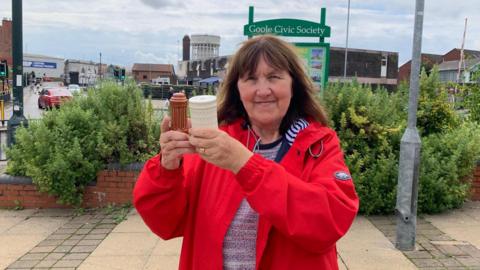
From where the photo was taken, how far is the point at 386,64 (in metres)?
58.9

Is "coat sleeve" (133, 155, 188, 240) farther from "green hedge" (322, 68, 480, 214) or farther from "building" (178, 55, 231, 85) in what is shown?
"building" (178, 55, 231, 85)

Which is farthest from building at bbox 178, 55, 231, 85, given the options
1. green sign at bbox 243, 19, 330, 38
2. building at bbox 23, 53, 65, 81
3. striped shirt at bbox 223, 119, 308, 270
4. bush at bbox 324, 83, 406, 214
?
striped shirt at bbox 223, 119, 308, 270

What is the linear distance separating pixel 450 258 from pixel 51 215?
4684mm

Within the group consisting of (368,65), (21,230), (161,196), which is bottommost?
(21,230)

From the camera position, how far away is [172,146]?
155 cm

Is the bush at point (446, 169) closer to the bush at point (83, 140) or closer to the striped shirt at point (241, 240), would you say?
the bush at point (83, 140)

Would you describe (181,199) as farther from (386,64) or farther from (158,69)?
(158,69)

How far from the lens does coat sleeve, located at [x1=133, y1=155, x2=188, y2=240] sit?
1697 mm

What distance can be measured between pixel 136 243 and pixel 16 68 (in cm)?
769

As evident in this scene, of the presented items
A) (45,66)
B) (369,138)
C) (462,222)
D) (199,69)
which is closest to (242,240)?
(369,138)

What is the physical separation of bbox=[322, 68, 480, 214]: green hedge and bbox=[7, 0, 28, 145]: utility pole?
6979 mm

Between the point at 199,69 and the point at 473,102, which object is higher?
the point at 199,69

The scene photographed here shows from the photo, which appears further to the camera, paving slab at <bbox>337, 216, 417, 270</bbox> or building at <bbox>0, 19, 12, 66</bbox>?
building at <bbox>0, 19, 12, 66</bbox>

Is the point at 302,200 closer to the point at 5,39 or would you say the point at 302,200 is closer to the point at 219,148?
the point at 219,148
